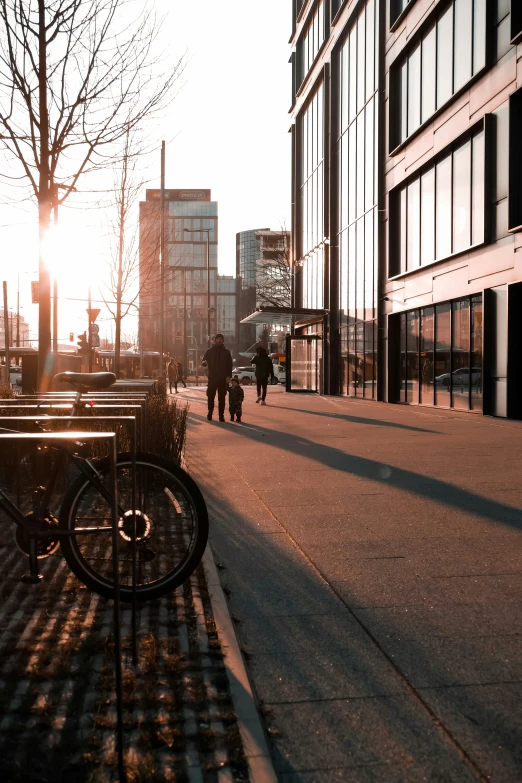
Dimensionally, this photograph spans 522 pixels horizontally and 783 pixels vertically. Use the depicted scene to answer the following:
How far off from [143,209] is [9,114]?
20.2 m

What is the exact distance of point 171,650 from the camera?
379cm

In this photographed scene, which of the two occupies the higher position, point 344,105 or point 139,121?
point 344,105

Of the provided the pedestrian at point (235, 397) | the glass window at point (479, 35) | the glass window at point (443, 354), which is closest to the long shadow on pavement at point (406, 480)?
the pedestrian at point (235, 397)

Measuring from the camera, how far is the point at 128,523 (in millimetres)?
4395

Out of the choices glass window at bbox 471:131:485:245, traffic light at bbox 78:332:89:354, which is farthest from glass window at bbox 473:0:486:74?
traffic light at bbox 78:332:89:354

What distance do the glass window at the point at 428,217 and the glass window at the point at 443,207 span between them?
0.49 metres

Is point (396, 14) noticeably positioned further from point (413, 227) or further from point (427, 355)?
point (427, 355)

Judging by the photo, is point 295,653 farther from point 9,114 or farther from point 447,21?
point 447,21

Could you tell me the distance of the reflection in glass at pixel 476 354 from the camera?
21.7 metres

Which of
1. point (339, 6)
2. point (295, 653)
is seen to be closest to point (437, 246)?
point (339, 6)

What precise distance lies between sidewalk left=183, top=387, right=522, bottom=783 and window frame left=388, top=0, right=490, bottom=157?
13121mm

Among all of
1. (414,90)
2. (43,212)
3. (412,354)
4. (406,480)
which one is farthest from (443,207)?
(406,480)

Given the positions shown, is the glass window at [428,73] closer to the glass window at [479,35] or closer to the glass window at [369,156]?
the glass window at [479,35]

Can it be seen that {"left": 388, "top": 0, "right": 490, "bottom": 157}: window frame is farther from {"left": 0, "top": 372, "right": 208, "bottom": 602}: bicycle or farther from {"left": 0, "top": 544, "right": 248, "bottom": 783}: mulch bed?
{"left": 0, "top": 544, "right": 248, "bottom": 783}: mulch bed
